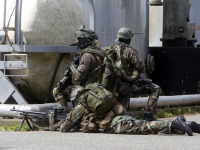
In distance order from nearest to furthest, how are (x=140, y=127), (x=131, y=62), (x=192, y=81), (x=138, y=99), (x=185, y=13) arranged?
(x=140, y=127)
(x=131, y=62)
(x=138, y=99)
(x=192, y=81)
(x=185, y=13)

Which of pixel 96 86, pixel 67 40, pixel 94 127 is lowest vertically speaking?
pixel 94 127

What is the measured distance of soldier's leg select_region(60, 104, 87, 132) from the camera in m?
7.68

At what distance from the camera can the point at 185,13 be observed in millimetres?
14250

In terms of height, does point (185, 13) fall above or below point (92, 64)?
above

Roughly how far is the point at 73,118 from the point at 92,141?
1075mm

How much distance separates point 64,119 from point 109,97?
87cm

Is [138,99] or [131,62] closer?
[131,62]

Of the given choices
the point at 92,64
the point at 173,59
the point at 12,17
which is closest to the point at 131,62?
the point at 92,64

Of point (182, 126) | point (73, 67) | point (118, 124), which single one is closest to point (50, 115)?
point (73, 67)

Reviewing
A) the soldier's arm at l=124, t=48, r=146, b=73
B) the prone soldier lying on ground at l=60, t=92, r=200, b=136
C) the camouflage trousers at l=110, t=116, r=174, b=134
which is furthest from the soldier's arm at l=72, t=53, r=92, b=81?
the soldier's arm at l=124, t=48, r=146, b=73

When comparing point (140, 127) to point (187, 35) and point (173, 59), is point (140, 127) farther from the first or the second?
point (187, 35)

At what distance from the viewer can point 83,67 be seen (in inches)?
307

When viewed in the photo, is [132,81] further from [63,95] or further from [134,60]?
[63,95]

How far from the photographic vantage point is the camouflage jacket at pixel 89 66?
25.6 feet
